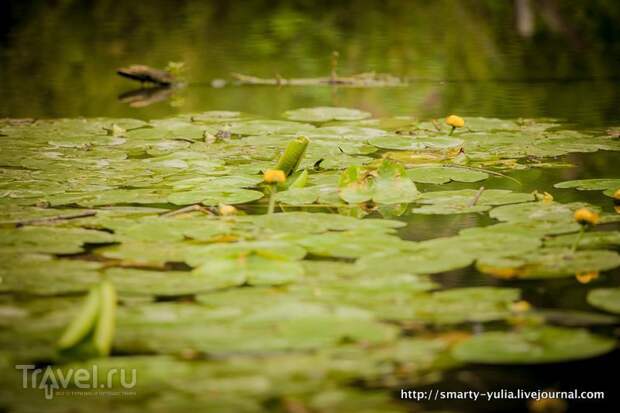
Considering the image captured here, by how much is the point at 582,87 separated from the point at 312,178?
80.4 inches

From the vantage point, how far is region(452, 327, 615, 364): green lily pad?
1038 millimetres

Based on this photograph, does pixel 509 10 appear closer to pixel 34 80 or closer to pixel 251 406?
pixel 34 80

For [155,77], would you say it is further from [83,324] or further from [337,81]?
[83,324]

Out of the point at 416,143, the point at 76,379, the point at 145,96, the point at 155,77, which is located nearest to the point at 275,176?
the point at 76,379

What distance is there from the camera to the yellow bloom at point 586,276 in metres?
1.34

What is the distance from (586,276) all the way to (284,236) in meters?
0.53

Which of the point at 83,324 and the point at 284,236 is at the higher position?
the point at 284,236

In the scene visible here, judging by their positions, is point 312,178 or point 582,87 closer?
point 312,178

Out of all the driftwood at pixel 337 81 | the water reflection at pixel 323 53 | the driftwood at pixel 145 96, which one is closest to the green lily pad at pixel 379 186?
the water reflection at pixel 323 53

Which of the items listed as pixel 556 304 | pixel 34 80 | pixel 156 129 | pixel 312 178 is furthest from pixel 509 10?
pixel 556 304

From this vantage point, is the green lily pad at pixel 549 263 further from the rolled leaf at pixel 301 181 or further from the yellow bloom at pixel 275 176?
the rolled leaf at pixel 301 181

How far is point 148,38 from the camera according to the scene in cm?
558

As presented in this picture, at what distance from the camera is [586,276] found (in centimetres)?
135

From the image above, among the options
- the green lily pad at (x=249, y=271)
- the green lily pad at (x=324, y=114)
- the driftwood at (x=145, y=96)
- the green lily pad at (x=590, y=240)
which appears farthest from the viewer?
the driftwood at (x=145, y=96)
